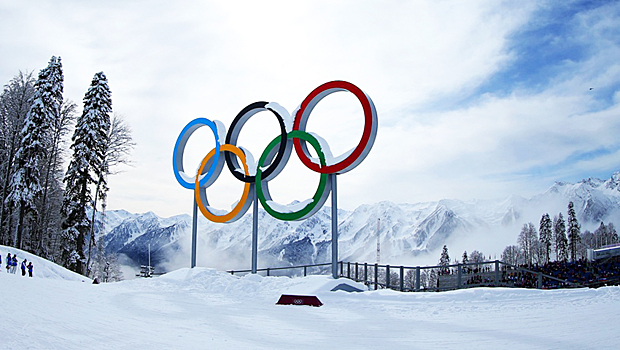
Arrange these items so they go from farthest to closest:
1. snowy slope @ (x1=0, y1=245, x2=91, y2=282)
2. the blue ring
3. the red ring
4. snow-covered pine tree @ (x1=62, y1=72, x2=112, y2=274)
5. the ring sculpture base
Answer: snow-covered pine tree @ (x1=62, y1=72, x2=112, y2=274), snowy slope @ (x1=0, y1=245, x2=91, y2=282), the blue ring, the red ring, the ring sculpture base

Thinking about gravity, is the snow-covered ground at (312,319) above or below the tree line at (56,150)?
below

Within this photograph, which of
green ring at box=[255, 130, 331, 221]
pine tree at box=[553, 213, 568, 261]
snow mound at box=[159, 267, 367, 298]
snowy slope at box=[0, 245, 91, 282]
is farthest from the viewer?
pine tree at box=[553, 213, 568, 261]

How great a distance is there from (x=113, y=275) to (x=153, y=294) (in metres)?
37.6

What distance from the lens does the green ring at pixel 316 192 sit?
57.0 feet

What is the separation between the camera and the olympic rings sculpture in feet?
55.0

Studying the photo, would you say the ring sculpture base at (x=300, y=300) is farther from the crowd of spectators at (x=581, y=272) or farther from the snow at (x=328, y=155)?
the crowd of spectators at (x=581, y=272)

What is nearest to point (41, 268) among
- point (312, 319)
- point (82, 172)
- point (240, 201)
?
point (82, 172)

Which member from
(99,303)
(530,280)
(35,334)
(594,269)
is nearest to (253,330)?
(35,334)

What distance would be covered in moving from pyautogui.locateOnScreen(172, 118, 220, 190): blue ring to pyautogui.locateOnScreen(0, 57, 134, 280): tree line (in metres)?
8.38

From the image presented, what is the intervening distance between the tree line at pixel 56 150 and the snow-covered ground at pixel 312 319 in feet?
46.0

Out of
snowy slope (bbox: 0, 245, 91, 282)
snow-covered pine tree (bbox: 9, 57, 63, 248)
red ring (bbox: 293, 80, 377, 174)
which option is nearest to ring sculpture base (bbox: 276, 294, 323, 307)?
red ring (bbox: 293, 80, 377, 174)

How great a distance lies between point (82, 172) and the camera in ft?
95.5

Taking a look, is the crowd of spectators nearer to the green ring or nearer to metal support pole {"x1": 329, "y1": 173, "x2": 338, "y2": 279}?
metal support pole {"x1": 329, "y1": 173, "x2": 338, "y2": 279}

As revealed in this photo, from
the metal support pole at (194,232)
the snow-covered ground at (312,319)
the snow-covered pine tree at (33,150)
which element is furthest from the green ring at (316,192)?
the snow-covered pine tree at (33,150)
